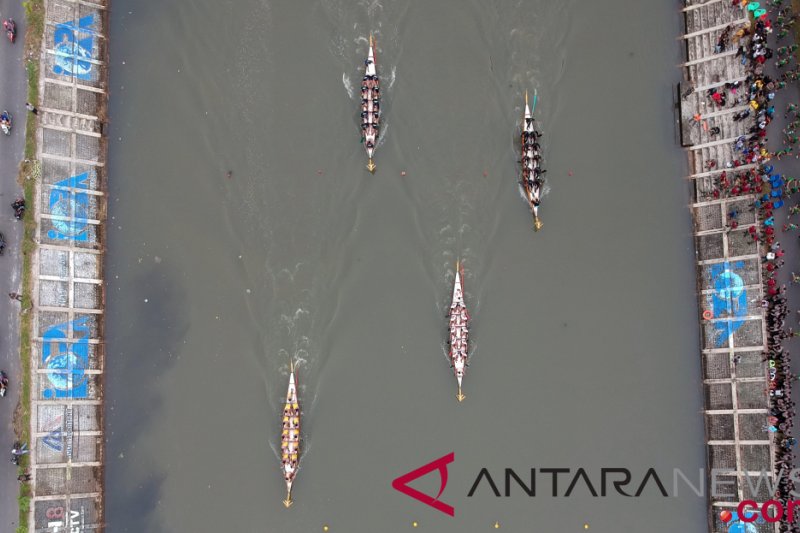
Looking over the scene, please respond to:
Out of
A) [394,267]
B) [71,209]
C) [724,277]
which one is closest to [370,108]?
[394,267]

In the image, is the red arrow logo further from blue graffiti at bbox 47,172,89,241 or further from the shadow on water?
blue graffiti at bbox 47,172,89,241

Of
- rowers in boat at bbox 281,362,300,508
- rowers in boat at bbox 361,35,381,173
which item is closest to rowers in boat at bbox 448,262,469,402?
rowers in boat at bbox 361,35,381,173

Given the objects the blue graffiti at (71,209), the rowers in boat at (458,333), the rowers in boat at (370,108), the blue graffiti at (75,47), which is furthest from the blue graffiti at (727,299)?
the blue graffiti at (75,47)

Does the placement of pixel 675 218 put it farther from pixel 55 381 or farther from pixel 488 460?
pixel 55 381

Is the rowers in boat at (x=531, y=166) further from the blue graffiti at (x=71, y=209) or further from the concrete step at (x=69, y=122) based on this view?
the blue graffiti at (x=71, y=209)

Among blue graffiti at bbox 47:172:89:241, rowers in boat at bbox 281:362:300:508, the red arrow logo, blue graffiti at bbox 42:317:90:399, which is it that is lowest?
the red arrow logo

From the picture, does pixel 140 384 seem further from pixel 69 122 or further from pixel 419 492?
pixel 419 492
